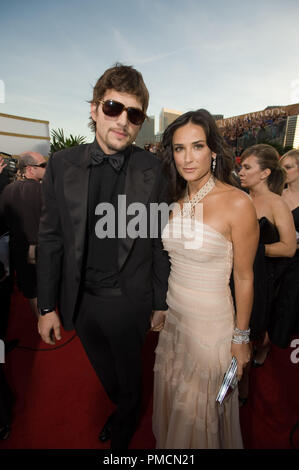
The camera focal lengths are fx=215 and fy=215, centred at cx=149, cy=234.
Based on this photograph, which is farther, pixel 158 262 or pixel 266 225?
pixel 266 225

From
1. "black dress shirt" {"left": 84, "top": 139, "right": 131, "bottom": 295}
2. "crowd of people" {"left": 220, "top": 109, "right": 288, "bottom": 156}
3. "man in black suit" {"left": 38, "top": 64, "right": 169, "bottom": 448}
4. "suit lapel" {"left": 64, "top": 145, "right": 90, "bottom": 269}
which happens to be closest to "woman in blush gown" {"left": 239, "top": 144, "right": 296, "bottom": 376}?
"man in black suit" {"left": 38, "top": 64, "right": 169, "bottom": 448}

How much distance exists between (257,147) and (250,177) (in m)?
0.37

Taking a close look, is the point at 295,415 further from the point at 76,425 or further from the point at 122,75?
the point at 122,75

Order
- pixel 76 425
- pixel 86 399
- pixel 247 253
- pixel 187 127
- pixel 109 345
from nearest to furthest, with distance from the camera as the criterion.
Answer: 1. pixel 247 253
2. pixel 187 127
3. pixel 109 345
4. pixel 76 425
5. pixel 86 399

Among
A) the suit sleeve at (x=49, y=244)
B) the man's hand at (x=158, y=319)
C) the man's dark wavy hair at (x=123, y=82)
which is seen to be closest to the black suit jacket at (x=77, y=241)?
the suit sleeve at (x=49, y=244)

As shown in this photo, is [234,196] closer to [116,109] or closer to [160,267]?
[160,267]

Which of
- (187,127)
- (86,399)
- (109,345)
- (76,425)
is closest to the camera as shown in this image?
(187,127)

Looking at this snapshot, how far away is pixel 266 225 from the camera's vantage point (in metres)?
1.96

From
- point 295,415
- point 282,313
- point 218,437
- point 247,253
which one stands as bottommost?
point 295,415

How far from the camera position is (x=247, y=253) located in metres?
1.26

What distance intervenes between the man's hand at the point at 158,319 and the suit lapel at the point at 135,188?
538 mm

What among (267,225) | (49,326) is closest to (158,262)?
(49,326)

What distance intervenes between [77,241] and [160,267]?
594 mm
